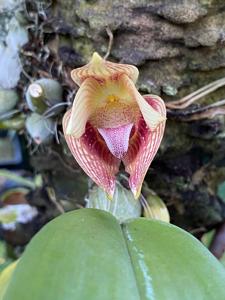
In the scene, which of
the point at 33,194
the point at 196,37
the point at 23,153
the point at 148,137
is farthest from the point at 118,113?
the point at 23,153

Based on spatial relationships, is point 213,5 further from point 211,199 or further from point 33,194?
point 33,194

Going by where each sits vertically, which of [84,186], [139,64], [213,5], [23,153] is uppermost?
[213,5]

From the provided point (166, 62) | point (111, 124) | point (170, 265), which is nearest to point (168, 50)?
point (166, 62)

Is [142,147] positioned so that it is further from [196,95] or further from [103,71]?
[196,95]

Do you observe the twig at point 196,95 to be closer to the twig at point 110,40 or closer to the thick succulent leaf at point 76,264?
the twig at point 110,40

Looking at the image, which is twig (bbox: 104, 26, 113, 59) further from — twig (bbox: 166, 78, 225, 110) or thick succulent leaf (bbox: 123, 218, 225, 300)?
thick succulent leaf (bbox: 123, 218, 225, 300)

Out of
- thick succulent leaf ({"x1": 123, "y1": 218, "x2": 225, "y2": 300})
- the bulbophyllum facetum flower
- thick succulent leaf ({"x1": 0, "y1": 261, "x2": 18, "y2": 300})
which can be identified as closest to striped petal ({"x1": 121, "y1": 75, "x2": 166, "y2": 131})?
the bulbophyllum facetum flower
